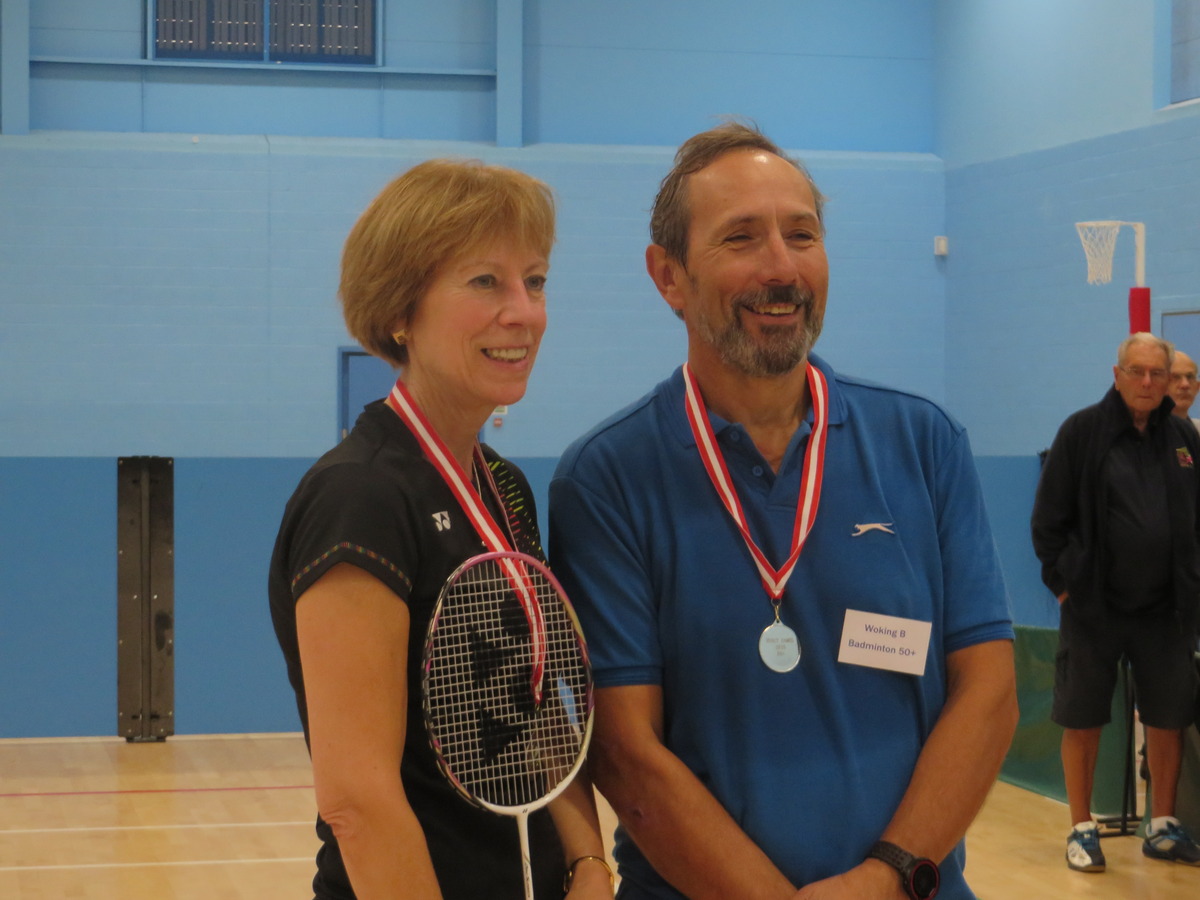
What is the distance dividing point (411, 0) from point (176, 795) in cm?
896

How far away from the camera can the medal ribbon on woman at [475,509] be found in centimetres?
171

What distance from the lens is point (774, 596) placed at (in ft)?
6.09

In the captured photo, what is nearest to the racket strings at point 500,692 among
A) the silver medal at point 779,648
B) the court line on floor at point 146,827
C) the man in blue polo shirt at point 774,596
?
Answer: the man in blue polo shirt at point 774,596

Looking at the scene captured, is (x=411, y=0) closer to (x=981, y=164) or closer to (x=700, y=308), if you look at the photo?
(x=981, y=164)

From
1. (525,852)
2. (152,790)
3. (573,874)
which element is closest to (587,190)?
(152,790)

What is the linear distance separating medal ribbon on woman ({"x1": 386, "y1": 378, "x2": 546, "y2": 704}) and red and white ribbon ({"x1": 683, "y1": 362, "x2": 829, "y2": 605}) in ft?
1.07

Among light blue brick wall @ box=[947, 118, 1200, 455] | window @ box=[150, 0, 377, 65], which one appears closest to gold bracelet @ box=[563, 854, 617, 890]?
light blue brick wall @ box=[947, 118, 1200, 455]

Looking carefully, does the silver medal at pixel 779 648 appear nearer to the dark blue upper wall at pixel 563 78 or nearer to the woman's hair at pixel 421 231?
the woman's hair at pixel 421 231

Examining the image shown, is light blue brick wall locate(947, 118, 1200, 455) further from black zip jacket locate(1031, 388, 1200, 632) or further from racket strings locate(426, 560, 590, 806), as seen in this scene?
racket strings locate(426, 560, 590, 806)

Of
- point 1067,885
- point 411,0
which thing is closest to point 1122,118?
point 411,0

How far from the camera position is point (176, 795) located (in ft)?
21.7

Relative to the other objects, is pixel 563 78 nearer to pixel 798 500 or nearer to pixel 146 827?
pixel 146 827

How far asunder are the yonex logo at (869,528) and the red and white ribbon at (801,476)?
6 centimetres

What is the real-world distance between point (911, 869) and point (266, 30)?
1248 centimetres
